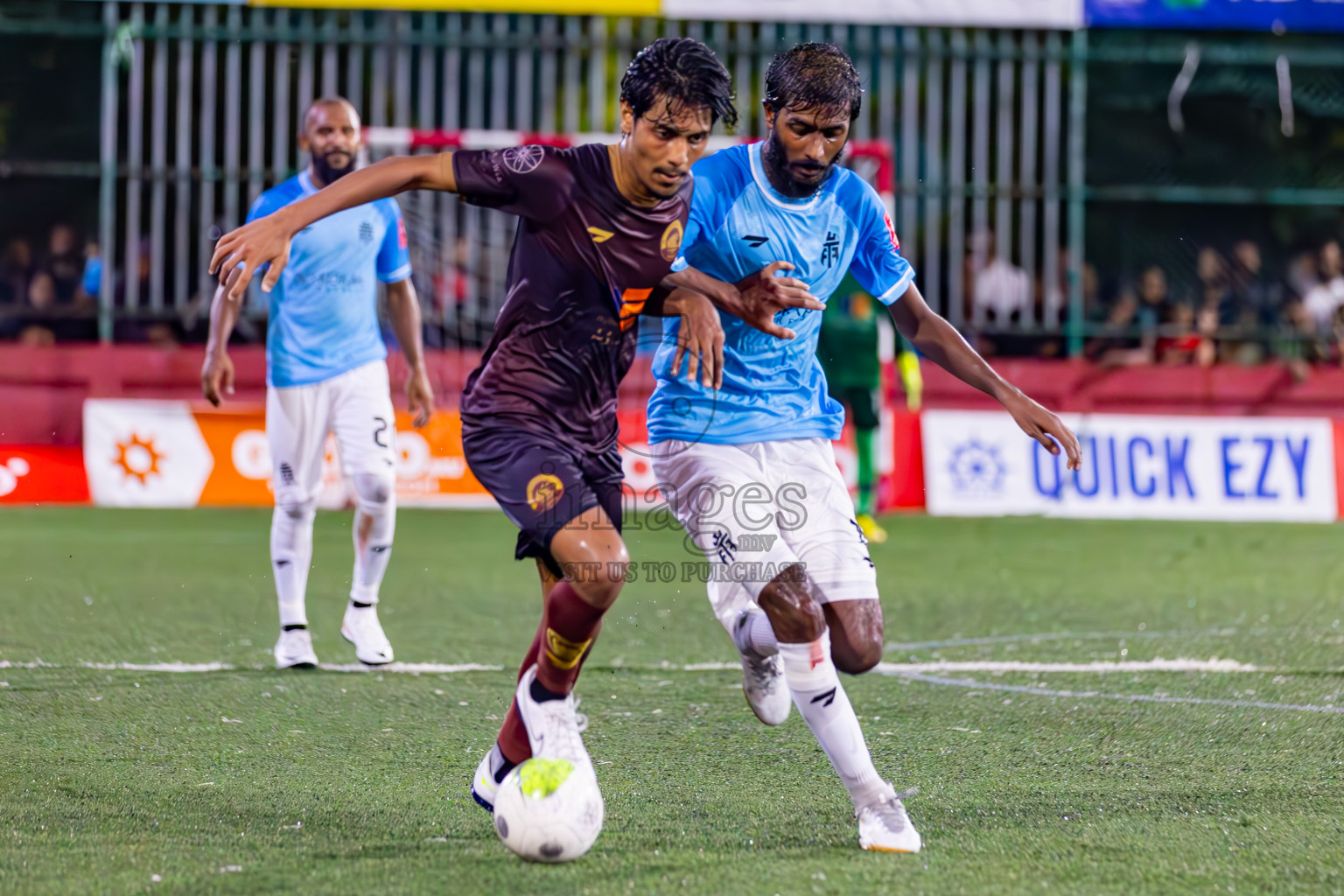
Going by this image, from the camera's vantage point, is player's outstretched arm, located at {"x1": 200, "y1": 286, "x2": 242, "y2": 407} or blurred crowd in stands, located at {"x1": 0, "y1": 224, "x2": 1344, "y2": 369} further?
blurred crowd in stands, located at {"x1": 0, "y1": 224, "x2": 1344, "y2": 369}

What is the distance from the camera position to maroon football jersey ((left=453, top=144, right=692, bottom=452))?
3920mm

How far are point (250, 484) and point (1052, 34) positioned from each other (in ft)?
29.1

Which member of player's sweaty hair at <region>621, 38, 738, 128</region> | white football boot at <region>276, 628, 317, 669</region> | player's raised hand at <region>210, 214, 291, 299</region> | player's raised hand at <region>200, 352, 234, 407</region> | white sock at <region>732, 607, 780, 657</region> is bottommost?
white football boot at <region>276, 628, 317, 669</region>

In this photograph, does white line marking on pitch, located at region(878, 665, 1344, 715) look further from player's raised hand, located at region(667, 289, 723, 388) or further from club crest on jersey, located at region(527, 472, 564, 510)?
club crest on jersey, located at region(527, 472, 564, 510)

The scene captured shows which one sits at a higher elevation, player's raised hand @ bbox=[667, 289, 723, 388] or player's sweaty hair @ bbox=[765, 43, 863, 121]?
player's sweaty hair @ bbox=[765, 43, 863, 121]

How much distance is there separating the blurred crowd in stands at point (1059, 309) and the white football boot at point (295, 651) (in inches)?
304

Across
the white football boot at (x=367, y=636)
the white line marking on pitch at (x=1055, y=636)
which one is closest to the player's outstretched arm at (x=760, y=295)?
the white football boot at (x=367, y=636)

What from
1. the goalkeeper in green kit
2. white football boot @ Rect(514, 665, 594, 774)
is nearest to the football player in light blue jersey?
white football boot @ Rect(514, 665, 594, 774)

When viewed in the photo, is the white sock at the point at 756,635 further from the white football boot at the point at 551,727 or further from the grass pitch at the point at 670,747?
the white football boot at the point at 551,727

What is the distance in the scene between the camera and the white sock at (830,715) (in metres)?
3.82

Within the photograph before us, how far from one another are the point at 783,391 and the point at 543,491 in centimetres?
94

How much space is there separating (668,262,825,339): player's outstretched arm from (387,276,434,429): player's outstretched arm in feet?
9.56

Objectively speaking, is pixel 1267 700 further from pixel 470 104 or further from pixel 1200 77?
pixel 1200 77

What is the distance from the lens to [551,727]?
3795 millimetres
